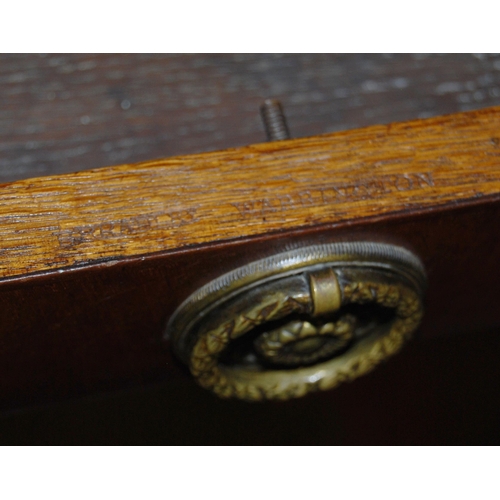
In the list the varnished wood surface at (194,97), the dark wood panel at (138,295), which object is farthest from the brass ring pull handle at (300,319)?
the varnished wood surface at (194,97)

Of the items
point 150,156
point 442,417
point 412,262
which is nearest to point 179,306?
point 412,262

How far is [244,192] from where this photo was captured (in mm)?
385

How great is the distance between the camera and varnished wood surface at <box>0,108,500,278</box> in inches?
14.4

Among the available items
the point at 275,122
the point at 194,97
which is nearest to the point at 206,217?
the point at 275,122

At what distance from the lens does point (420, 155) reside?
1.32 feet

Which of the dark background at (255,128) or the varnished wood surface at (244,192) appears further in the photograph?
the dark background at (255,128)

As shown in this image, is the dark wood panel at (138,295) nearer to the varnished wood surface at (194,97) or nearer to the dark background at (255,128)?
the dark background at (255,128)

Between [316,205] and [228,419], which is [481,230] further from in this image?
[228,419]

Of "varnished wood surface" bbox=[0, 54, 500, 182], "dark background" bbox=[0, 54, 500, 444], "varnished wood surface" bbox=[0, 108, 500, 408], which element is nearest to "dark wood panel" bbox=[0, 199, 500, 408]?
"varnished wood surface" bbox=[0, 108, 500, 408]

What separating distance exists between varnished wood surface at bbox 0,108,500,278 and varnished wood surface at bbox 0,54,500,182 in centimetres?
28

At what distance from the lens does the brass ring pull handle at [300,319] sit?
0.39 metres

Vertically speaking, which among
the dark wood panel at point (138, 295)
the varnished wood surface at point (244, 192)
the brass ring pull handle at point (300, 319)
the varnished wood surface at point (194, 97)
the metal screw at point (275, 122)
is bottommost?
the brass ring pull handle at point (300, 319)
